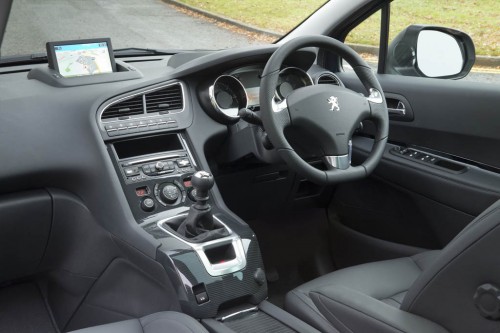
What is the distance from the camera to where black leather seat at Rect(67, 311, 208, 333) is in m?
1.70

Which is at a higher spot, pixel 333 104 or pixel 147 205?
pixel 333 104

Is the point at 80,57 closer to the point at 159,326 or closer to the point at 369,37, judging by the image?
the point at 159,326

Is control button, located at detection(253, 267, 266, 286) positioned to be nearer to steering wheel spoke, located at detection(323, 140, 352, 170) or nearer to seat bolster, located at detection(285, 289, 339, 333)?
seat bolster, located at detection(285, 289, 339, 333)

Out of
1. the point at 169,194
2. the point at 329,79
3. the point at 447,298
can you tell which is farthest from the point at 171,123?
the point at 447,298

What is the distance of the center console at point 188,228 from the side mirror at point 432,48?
1103 millimetres

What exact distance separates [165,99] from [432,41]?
1.27 m

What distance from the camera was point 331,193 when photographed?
9.69ft

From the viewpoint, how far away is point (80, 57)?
7.45 feet

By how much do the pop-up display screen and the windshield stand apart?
0.94 ft

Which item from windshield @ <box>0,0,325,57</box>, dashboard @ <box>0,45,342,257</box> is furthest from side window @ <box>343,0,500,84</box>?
dashboard @ <box>0,45,342,257</box>

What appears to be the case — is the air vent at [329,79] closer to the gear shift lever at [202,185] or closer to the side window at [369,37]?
the side window at [369,37]

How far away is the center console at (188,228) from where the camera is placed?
1.88 metres

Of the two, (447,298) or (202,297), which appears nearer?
(447,298)

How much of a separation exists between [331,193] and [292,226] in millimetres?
271
